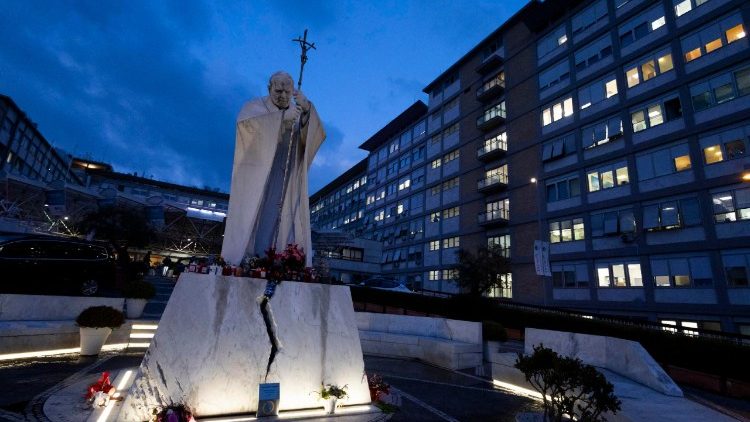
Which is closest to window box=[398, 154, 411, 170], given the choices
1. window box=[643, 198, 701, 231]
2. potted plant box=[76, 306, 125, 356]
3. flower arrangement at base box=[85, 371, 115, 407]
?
window box=[643, 198, 701, 231]

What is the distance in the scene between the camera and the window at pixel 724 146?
2131 centimetres

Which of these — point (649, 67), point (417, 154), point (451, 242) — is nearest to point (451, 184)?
point (451, 242)

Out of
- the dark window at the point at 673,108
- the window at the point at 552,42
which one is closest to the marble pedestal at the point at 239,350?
the dark window at the point at 673,108

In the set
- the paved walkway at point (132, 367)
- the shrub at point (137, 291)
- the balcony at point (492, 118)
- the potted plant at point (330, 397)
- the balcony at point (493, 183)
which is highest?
the balcony at point (492, 118)

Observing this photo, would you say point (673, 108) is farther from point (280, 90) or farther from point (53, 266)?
point (53, 266)

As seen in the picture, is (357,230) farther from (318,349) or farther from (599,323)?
(318,349)

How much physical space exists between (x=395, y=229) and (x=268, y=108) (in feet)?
152

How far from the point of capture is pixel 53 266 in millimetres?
12000

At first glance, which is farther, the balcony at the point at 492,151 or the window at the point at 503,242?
the balcony at the point at 492,151

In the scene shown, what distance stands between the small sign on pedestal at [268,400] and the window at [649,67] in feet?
105

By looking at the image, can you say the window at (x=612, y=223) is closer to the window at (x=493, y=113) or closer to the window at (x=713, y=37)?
the window at (x=713, y=37)

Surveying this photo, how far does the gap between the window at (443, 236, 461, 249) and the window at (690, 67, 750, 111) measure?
23.6 meters

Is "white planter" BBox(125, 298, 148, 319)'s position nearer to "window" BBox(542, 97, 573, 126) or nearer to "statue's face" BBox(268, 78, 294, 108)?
"statue's face" BBox(268, 78, 294, 108)

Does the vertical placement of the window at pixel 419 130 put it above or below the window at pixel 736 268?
above
